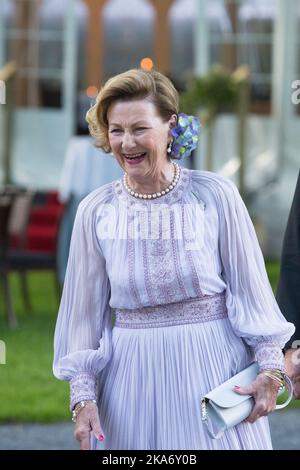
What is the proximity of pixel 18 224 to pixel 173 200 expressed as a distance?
923cm

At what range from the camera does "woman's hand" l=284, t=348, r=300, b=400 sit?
412 centimetres

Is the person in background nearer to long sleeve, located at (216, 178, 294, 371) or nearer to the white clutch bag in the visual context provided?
long sleeve, located at (216, 178, 294, 371)

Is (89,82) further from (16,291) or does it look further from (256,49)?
(16,291)

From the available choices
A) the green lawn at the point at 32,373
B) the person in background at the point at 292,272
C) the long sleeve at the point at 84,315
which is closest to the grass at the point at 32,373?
the green lawn at the point at 32,373

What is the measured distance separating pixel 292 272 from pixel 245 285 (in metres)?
0.63

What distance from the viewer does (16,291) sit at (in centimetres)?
1448

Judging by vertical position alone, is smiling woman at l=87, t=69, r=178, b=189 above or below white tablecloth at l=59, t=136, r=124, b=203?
above

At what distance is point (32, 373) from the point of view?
962 cm

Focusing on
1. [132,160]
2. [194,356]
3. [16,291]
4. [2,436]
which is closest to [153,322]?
[194,356]

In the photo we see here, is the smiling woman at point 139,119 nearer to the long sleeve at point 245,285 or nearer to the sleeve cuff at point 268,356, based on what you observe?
the long sleeve at point 245,285

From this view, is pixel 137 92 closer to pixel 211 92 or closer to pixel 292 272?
pixel 292 272

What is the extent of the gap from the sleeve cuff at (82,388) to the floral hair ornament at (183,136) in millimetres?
657

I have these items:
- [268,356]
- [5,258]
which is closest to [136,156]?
[268,356]

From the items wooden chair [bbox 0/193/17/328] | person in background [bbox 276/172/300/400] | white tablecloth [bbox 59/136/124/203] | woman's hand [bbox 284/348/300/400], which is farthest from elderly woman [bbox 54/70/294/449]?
white tablecloth [bbox 59/136/124/203]
